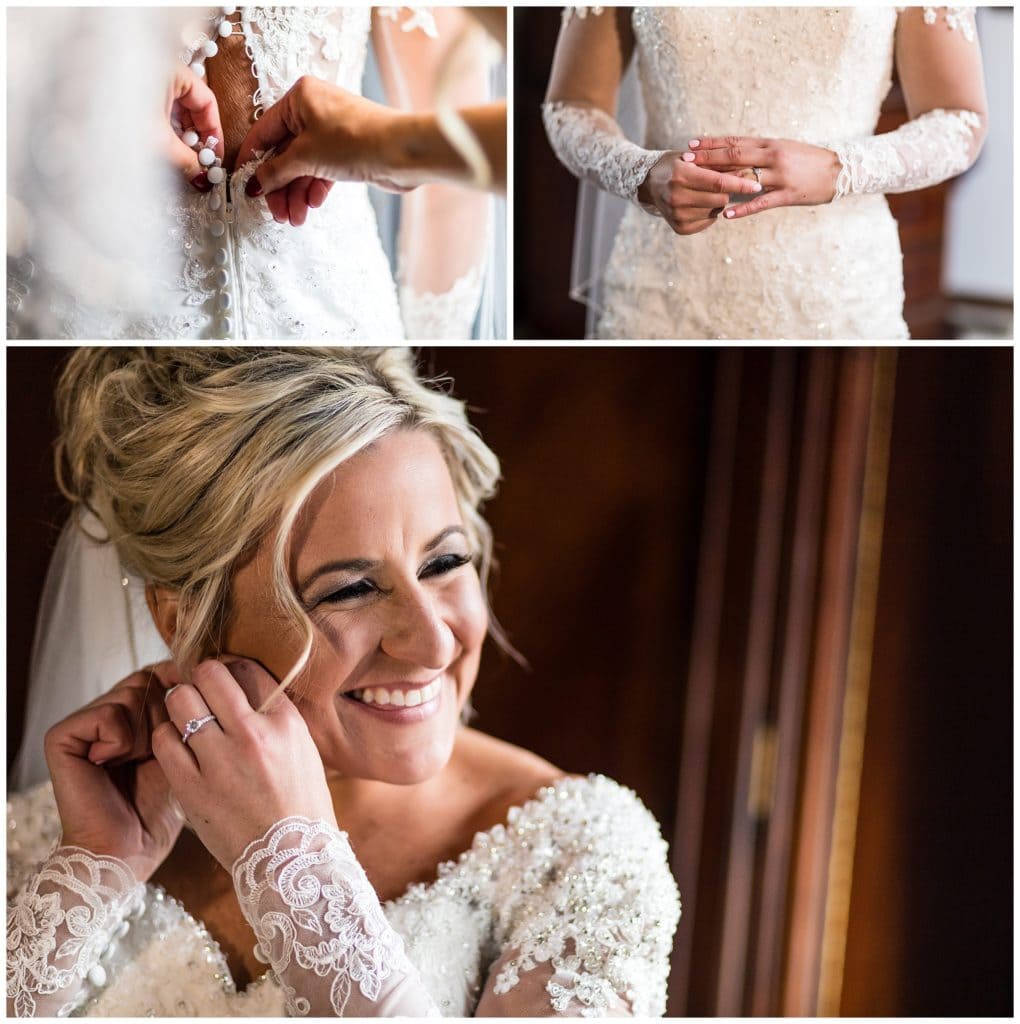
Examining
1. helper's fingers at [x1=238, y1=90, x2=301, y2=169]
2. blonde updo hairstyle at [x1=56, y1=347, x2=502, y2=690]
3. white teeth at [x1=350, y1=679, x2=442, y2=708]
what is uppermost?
helper's fingers at [x1=238, y1=90, x2=301, y2=169]

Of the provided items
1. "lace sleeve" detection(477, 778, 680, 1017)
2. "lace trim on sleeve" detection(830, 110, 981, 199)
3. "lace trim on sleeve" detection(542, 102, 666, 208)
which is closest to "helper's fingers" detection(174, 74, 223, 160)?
"lace trim on sleeve" detection(542, 102, 666, 208)


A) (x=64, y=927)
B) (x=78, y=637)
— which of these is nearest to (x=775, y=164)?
(x=78, y=637)

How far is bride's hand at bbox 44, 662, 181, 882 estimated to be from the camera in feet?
3.29

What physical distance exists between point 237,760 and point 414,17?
68 centimetres

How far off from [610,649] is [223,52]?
2.31 ft

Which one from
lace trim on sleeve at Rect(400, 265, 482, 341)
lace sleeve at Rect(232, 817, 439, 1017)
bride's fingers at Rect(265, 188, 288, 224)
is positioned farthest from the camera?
lace trim on sleeve at Rect(400, 265, 482, 341)

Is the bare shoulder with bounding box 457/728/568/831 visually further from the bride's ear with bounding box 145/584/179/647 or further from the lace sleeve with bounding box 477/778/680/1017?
the bride's ear with bounding box 145/584/179/647

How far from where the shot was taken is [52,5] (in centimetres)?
102

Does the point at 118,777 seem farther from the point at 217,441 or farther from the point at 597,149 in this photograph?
the point at 597,149

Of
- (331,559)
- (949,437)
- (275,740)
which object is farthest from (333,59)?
(949,437)

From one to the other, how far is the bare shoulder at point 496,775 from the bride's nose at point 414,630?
0.49 feet

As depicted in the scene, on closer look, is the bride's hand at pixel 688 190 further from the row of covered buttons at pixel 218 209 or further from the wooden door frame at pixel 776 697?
the row of covered buttons at pixel 218 209

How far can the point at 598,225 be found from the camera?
1.13 metres

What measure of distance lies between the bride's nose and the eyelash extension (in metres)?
0.02
